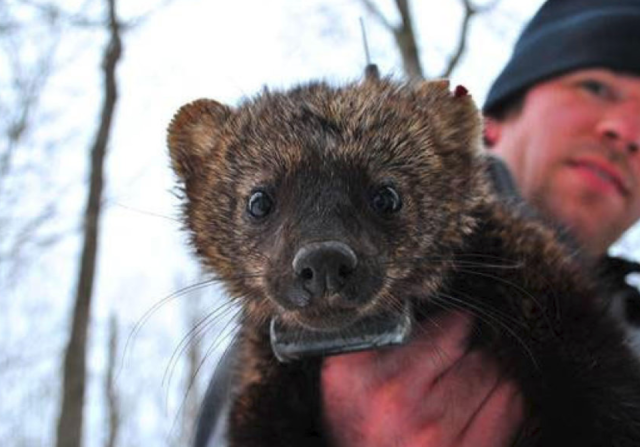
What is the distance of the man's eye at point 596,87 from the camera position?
4.27 m

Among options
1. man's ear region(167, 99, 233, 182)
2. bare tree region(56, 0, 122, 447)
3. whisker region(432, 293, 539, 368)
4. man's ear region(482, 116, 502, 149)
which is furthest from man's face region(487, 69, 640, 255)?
bare tree region(56, 0, 122, 447)

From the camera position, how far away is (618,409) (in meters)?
2.64

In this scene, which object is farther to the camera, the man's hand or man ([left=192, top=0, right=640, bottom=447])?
man ([left=192, top=0, right=640, bottom=447])

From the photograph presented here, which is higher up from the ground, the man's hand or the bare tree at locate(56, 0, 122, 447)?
the bare tree at locate(56, 0, 122, 447)

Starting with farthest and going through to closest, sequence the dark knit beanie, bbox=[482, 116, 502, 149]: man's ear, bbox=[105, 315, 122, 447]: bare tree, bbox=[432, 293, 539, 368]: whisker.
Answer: bbox=[105, 315, 122, 447]: bare tree → bbox=[482, 116, 502, 149]: man's ear → the dark knit beanie → bbox=[432, 293, 539, 368]: whisker

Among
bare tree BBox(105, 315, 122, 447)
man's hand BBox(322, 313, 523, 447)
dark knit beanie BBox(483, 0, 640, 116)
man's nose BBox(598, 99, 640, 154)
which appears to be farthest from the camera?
bare tree BBox(105, 315, 122, 447)

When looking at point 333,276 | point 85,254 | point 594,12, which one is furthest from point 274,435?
point 85,254

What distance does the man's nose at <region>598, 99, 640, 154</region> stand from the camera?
13.5 ft

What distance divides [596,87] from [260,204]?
2.52 meters

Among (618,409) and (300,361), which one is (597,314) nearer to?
(618,409)

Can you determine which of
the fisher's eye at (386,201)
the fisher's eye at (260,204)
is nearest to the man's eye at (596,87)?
the fisher's eye at (386,201)

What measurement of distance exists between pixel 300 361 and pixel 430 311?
0.57 m

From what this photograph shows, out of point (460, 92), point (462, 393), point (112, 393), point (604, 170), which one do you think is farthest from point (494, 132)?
point (112, 393)

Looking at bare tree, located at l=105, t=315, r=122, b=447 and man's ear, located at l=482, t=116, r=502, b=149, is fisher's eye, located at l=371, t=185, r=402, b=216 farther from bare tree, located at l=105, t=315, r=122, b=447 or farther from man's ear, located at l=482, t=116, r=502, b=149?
bare tree, located at l=105, t=315, r=122, b=447
